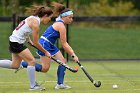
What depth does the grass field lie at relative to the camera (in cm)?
1065

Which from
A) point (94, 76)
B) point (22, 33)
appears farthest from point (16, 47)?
point (94, 76)

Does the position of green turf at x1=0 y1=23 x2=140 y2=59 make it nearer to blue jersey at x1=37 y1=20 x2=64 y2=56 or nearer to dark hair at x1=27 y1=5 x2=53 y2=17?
blue jersey at x1=37 y1=20 x2=64 y2=56

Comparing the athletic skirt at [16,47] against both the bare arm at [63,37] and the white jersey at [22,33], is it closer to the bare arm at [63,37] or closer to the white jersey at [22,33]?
the white jersey at [22,33]

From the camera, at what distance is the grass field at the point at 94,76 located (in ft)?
34.9

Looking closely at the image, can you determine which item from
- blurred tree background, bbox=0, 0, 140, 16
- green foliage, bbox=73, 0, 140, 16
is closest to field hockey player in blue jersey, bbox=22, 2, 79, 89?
blurred tree background, bbox=0, 0, 140, 16

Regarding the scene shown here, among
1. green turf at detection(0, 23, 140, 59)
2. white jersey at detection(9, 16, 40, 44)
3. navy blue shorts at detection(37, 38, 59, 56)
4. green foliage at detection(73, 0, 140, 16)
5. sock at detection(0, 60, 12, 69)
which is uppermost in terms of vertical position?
white jersey at detection(9, 16, 40, 44)

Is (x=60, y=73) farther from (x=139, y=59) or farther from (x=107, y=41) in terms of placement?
(x=107, y=41)

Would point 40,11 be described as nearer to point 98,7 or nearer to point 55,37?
point 55,37

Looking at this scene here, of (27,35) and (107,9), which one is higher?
(27,35)

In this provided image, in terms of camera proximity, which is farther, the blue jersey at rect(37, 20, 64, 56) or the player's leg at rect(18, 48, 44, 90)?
the blue jersey at rect(37, 20, 64, 56)

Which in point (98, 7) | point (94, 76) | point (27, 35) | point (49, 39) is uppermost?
point (27, 35)

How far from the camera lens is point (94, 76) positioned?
526 inches

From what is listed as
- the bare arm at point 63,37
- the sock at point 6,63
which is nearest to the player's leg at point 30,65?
the sock at point 6,63

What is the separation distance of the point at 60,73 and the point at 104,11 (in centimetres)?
1713
